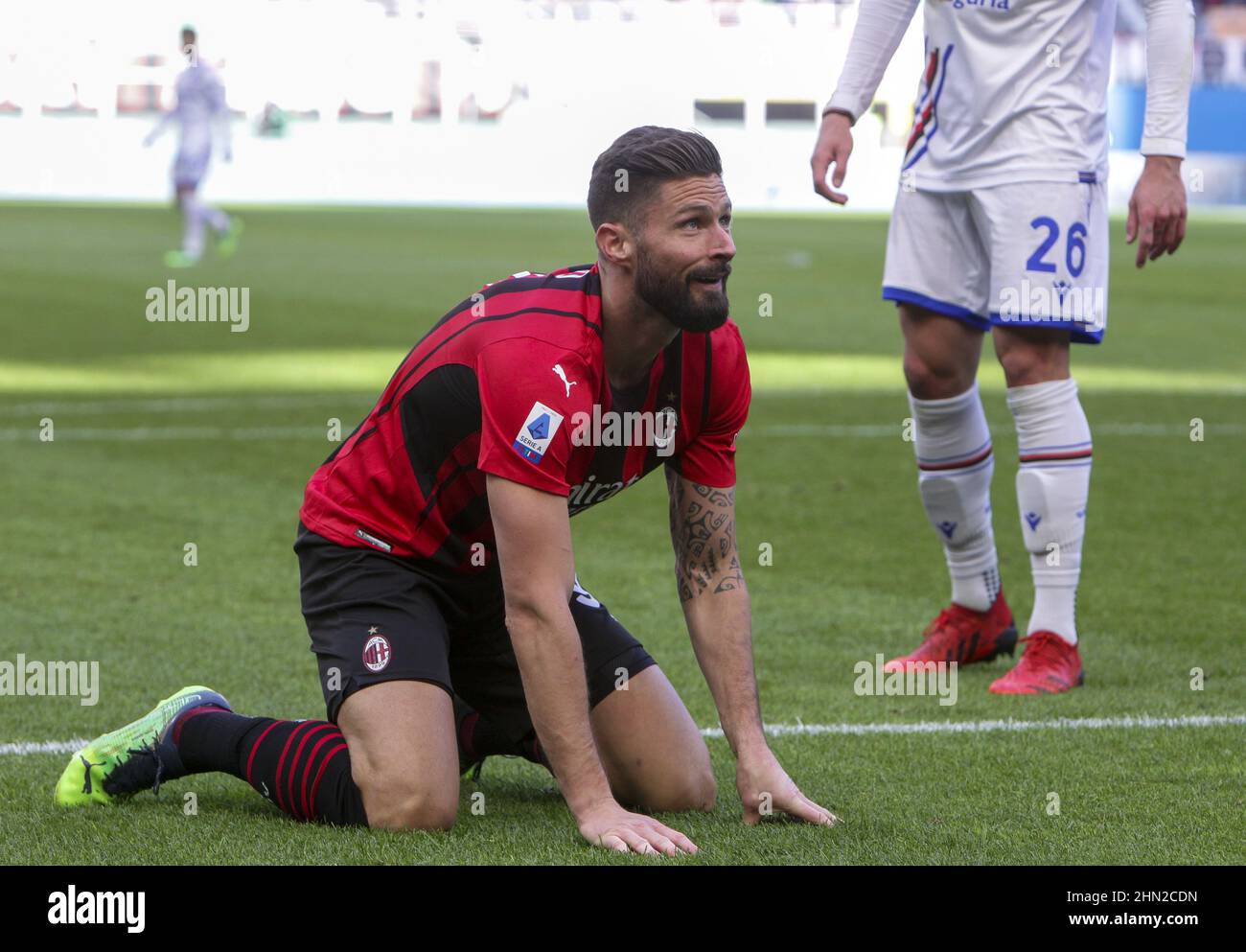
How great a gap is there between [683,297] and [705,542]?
0.59 m

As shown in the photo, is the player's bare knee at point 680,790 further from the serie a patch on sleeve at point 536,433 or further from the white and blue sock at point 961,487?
the white and blue sock at point 961,487

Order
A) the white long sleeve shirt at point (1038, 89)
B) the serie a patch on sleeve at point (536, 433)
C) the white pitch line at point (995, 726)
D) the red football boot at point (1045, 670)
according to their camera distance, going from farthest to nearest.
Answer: the white long sleeve shirt at point (1038, 89)
the red football boot at point (1045, 670)
the white pitch line at point (995, 726)
the serie a patch on sleeve at point (536, 433)

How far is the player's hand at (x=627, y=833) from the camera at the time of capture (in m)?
3.45

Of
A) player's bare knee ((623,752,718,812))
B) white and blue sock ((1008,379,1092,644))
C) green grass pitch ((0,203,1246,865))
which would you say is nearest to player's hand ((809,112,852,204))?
white and blue sock ((1008,379,1092,644))

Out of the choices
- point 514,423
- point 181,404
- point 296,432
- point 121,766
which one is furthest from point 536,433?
point 181,404

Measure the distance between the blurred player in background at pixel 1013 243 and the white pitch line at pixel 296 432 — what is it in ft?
14.9

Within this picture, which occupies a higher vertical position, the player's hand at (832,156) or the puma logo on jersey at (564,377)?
the player's hand at (832,156)

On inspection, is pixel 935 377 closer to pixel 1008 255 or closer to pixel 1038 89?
pixel 1008 255

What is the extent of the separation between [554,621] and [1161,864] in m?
1.13

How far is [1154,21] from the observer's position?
5.30 meters

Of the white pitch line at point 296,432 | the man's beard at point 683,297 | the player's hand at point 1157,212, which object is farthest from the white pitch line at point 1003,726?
the white pitch line at point 296,432

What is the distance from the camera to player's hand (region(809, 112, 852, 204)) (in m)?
5.26

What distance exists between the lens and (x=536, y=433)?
11.3ft
